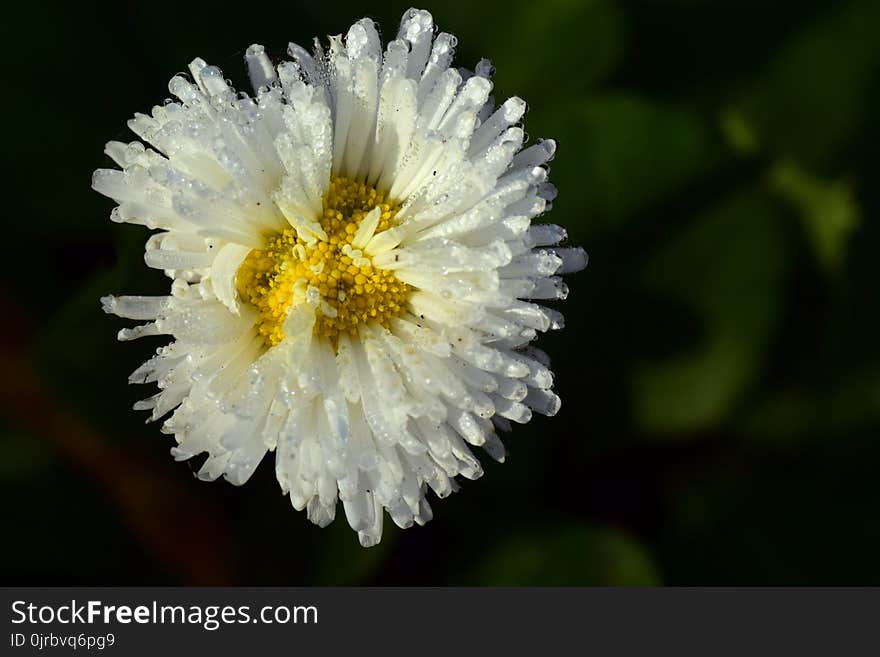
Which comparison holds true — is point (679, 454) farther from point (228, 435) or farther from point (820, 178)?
point (228, 435)

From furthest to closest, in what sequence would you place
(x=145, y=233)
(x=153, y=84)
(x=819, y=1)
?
(x=819, y=1), (x=153, y=84), (x=145, y=233)

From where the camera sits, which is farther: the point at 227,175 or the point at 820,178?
the point at 820,178

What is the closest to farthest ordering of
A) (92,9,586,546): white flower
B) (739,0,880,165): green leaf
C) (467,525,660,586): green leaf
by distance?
(92,9,586,546): white flower → (467,525,660,586): green leaf → (739,0,880,165): green leaf

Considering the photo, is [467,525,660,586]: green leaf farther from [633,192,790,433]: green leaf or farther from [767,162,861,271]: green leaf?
[767,162,861,271]: green leaf

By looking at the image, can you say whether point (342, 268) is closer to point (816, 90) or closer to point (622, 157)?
point (622, 157)

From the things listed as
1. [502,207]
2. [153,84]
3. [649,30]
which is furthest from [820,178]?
[153,84]

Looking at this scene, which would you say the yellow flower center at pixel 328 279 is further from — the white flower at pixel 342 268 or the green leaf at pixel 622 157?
the green leaf at pixel 622 157

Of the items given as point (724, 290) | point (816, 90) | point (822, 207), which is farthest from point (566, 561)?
point (816, 90)

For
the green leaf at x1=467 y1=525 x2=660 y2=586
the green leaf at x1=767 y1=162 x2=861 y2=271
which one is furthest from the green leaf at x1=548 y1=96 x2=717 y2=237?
the green leaf at x1=467 y1=525 x2=660 y2=586
